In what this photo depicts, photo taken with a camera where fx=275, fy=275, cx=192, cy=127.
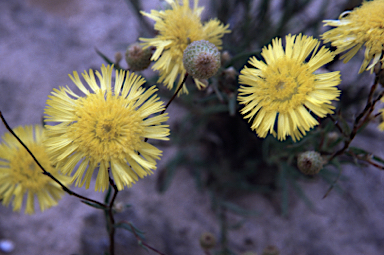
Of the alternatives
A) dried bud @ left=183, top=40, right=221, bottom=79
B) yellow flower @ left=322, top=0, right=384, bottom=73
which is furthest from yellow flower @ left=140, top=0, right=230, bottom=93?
yellow flower @ left=322, top=0, right=384, bottom=73

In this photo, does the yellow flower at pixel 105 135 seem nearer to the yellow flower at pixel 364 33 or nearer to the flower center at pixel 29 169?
the flower center at pixel 29 169

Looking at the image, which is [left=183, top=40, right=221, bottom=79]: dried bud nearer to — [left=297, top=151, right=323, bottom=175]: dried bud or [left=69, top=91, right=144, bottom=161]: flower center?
[left=69, top=91, right=144, bottom=161]: flower center

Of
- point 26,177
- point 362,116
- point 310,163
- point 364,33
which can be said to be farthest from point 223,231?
point 364,33

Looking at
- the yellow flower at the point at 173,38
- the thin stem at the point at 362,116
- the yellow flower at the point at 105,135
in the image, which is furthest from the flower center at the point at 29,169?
the thin stem at the point at 362,116

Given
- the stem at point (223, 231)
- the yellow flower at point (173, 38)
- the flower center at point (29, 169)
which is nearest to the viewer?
the yellow flower at point (173, 38)

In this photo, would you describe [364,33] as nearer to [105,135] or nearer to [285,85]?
[285,85]
